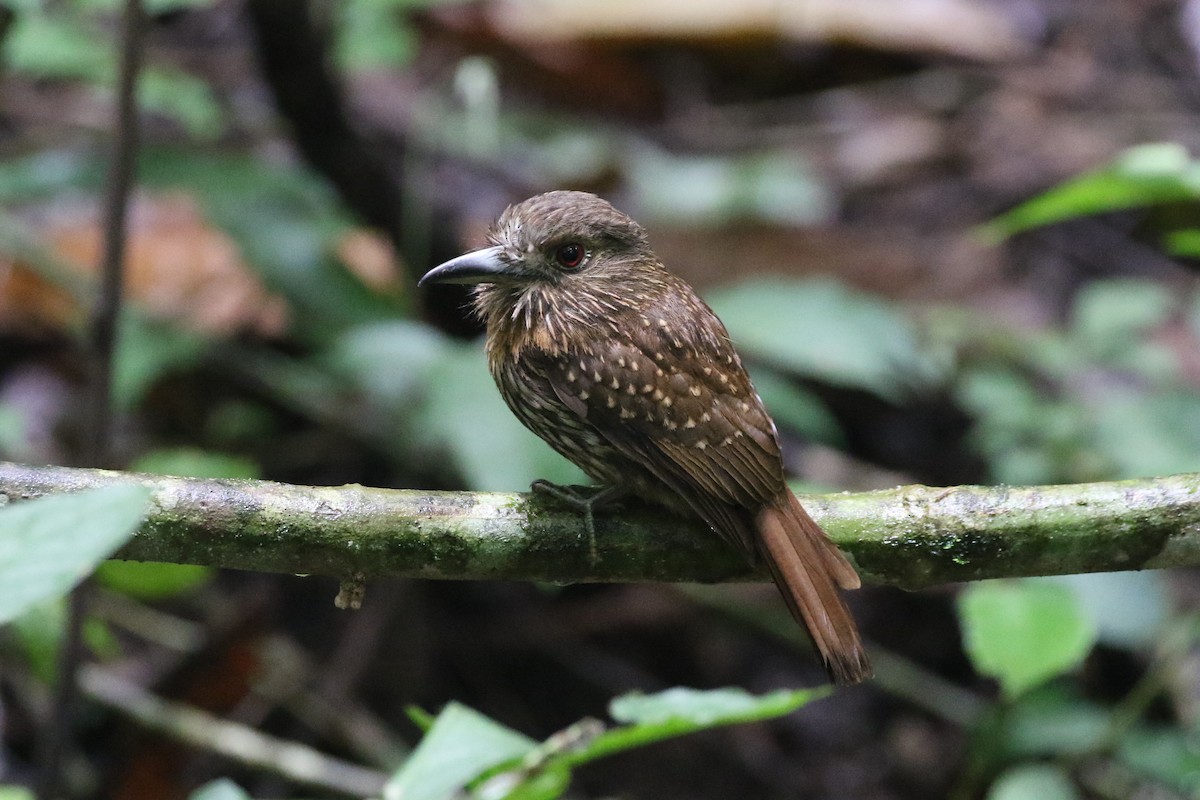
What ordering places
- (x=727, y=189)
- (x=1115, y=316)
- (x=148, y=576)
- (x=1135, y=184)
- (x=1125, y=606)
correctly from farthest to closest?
(x=727, y=189), (x=1115, y=316), (x=1125, y=606), (x=148, y=576), (x=1135, y=184)

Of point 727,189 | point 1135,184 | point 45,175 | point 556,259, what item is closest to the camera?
point 1135,184

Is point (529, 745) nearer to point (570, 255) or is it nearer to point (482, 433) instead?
point (570, 255)

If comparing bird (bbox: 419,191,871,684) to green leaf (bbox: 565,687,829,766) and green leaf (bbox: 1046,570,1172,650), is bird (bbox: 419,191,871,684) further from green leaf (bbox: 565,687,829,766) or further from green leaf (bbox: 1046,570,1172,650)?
green leaf (bbox: 1046,570,1172,650)

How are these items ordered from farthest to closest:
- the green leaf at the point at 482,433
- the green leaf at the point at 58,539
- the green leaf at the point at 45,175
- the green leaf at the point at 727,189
Result: 1. the green leaf at the point at 727,189
2. the green leaf at the point at 45,175
3. the green leaf at the point at 482,433
4. the green leaf at the point at 58,539

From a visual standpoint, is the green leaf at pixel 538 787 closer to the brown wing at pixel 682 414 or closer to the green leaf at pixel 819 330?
the brown wing at pixel 682 414

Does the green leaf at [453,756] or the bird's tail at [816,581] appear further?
the bird's tail at [816,581]

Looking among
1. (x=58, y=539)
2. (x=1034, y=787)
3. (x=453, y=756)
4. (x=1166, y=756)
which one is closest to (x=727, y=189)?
(x=1166, y=756)

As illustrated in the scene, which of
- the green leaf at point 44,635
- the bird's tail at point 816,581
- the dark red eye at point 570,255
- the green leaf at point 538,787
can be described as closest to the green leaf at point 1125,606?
the bird's tail at point 816,581

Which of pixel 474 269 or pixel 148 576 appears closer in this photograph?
pixel 474 269

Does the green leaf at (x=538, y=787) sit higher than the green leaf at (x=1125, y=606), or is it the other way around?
the green leaf at (x=538, y=787)
